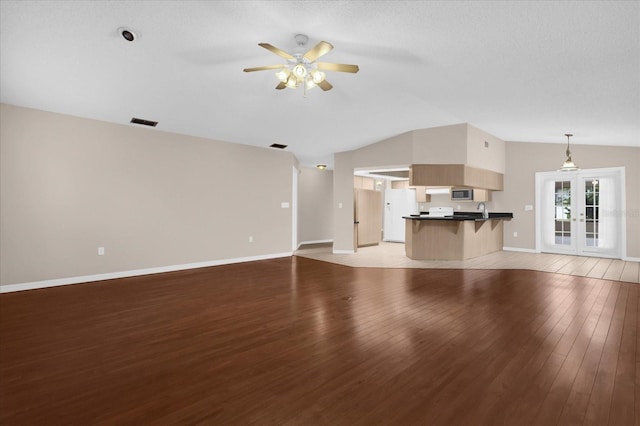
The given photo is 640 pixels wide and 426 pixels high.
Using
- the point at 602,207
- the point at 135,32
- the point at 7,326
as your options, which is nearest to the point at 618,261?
the point at 602,207

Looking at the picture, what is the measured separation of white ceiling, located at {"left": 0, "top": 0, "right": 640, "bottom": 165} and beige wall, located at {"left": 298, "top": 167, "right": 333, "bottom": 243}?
426 centimetres

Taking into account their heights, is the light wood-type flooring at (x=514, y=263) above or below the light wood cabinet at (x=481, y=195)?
below

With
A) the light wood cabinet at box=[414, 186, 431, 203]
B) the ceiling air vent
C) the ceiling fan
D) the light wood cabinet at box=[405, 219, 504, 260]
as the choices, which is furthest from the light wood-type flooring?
the ceiling air vent

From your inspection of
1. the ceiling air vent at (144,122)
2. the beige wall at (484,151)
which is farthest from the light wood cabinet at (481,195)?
the ceiling air vent at (144,122)

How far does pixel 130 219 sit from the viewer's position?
5.77m

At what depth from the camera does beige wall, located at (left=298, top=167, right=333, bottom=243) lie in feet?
34.2

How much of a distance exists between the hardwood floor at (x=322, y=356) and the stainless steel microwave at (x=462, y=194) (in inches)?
153

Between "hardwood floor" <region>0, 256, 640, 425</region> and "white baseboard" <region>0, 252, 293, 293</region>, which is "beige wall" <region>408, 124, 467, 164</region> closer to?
"hardwood floor" <region>0, 256, 640, 425</region>

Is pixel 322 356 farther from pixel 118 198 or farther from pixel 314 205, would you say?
pixel 314 205

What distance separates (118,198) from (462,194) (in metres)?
7.94

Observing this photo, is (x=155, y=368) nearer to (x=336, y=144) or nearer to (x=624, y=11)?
(x=624, y=11)

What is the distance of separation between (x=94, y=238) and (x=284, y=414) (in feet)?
16.7

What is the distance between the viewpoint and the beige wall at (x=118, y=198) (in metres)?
4.76

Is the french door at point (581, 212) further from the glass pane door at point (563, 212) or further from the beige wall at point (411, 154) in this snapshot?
the beige wall at point (411, 154)
